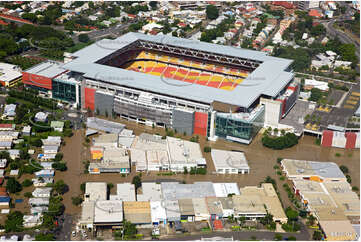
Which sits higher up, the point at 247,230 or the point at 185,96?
the point at 185,96

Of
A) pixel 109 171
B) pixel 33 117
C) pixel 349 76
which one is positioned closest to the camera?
pixel 109 171

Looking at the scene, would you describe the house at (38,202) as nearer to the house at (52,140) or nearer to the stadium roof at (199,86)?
the house at (52,140)

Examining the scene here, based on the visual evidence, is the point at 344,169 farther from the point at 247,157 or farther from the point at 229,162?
the point at 229,162

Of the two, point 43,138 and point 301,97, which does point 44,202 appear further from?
point 301,97

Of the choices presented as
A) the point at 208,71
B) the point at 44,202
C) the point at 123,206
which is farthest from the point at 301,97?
the point at 44,202

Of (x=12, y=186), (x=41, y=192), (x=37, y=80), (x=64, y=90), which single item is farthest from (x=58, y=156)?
(x=37, y=80)

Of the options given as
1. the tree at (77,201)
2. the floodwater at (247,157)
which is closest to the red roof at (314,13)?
the floodwater at (247,157)

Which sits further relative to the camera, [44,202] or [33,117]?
[33,117]
